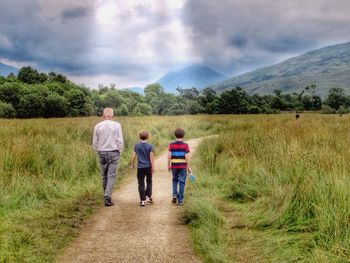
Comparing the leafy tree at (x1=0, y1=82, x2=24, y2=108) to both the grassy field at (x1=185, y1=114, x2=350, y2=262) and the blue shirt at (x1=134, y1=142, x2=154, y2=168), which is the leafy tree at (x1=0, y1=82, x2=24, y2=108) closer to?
the blue shirt at (x1=134, y1=142, x2=154, y2=168)

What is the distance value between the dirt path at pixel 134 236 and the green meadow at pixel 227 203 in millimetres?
221

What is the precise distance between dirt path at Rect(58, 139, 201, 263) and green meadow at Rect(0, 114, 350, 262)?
0.73 feet

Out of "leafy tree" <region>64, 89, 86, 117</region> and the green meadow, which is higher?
"leafy tree" <region>64, 89, 86, 117</region>

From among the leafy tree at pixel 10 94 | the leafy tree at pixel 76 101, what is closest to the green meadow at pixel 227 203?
the leafy tree at pixel 10 94

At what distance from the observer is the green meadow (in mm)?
4141

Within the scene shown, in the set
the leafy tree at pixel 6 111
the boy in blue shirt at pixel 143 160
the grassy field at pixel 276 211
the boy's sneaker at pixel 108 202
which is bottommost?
the boy's sneaker at pixel 108 202

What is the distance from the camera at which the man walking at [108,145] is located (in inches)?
269

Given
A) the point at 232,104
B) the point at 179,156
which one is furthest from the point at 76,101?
Result: the point at 179,156

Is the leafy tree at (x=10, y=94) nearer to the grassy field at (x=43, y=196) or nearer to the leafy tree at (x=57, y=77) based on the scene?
the leafy tree at (x=57, y=77)

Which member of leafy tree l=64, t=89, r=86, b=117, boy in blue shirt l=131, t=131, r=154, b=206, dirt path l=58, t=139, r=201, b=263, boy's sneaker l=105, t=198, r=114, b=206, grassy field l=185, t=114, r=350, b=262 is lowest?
dirt path l=58, t=139, r=201, b=263

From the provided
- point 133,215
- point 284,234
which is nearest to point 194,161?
point 133,215

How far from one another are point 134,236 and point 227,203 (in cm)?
197

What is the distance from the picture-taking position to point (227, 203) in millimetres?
6234

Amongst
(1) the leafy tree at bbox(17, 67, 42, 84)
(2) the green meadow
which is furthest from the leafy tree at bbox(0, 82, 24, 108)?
(2) the green meadow
